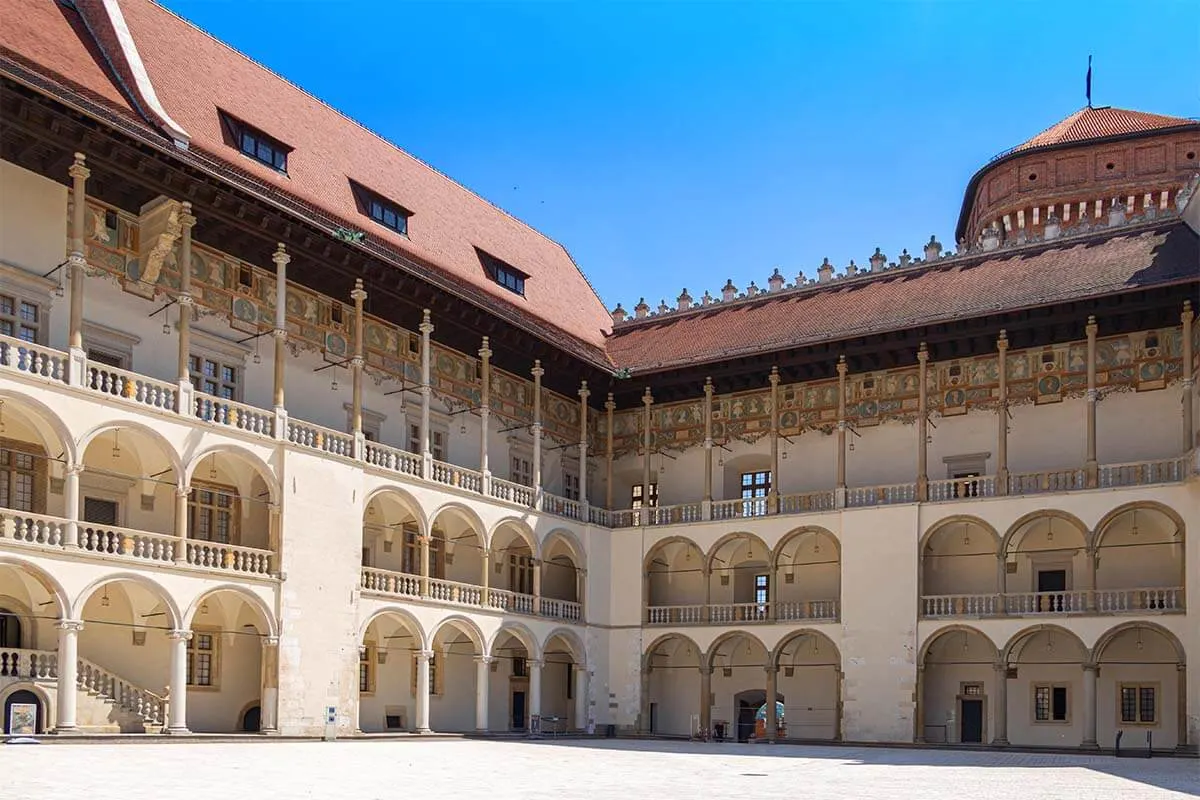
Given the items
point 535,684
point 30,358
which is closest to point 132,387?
point 30,358

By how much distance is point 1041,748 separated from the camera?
29.1 metres

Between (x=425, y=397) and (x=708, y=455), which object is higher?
(x=425, y=397)

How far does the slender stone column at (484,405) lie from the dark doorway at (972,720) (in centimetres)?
1238

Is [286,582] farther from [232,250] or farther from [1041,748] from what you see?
[1041,748]

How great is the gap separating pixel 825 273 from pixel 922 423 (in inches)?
273

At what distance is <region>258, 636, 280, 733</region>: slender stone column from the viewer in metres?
24.2

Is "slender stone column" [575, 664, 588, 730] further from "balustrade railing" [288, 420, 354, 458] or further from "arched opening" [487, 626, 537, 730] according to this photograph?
"balustrade railing" [288, 420, 354, 458]

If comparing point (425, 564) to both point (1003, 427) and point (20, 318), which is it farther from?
point (1003, 427)

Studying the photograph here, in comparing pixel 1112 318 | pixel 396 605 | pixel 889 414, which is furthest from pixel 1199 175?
pixel 396 605

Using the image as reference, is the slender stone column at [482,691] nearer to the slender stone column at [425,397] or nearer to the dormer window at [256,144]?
the slender stone column at [425,397]

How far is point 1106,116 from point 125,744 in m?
A: 36.8

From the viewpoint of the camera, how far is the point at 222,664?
85.0 feet

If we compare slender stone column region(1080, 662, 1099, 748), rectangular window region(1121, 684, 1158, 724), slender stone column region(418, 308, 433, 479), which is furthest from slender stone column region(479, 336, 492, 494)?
rectangular window region(1121, 684, 1158, 724)

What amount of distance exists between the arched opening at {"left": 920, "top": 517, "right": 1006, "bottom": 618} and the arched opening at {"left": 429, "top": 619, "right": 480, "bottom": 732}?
10.7m
